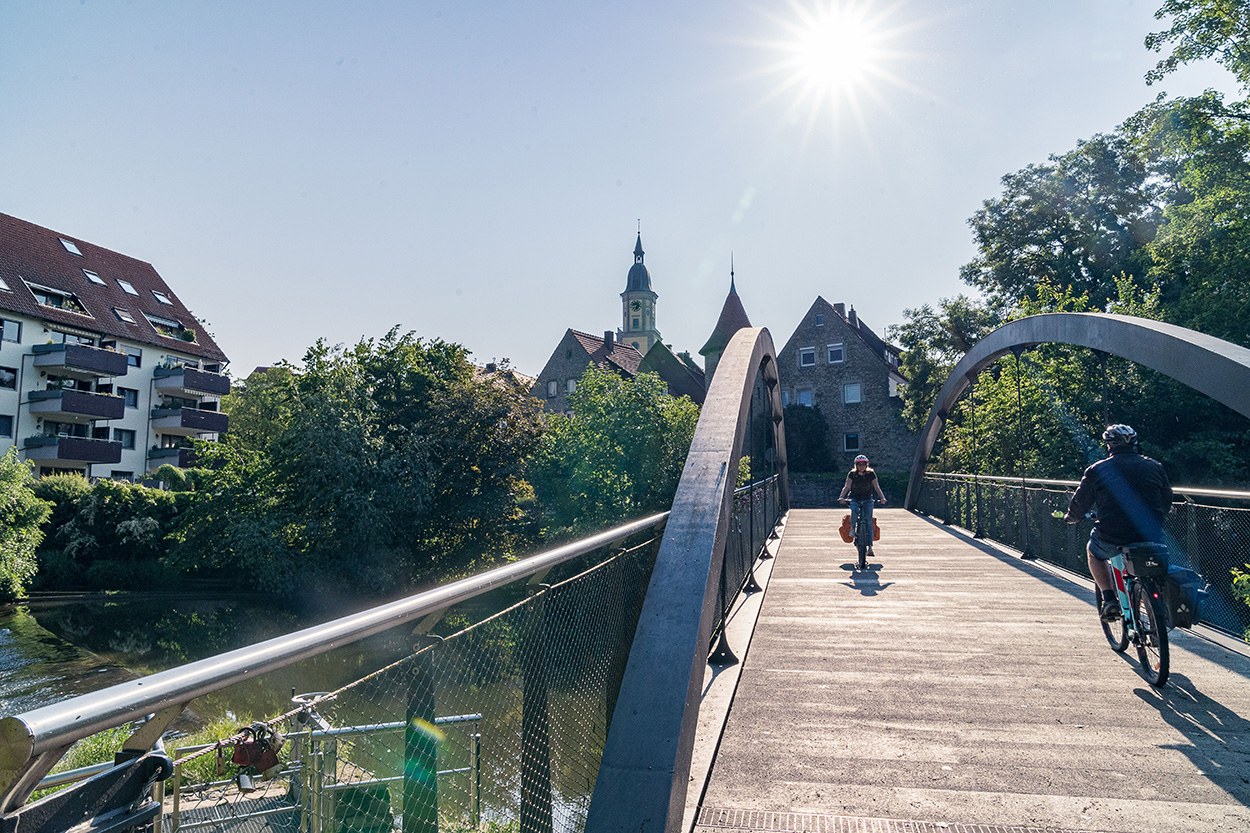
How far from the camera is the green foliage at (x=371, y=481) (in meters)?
23.5

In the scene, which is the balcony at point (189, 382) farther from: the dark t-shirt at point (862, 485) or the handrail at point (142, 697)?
the handrail at point (142, 697)

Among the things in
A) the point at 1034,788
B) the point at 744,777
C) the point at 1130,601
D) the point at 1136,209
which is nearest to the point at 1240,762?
the point at 1034,788

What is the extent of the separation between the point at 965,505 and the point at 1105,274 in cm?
1773

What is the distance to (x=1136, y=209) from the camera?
87.2 ft

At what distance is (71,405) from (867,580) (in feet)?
110

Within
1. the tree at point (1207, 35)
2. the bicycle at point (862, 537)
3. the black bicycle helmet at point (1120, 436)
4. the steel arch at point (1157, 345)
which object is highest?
the tree at point (1207, 35)

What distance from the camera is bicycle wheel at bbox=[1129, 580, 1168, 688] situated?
4199 millimetres

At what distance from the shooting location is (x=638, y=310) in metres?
79.7

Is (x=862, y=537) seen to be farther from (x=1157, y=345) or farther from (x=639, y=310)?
(x=639, y=310)

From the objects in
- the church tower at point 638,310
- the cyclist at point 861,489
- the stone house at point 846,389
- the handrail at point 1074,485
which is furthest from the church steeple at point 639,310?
the cyclist at point 861,489

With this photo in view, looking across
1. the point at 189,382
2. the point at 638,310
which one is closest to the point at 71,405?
the point at 189,382

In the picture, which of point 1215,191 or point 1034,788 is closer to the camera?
point 1034,788

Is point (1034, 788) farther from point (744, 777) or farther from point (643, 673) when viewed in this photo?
point (643, 673)

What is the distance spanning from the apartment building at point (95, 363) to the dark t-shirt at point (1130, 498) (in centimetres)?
3578
